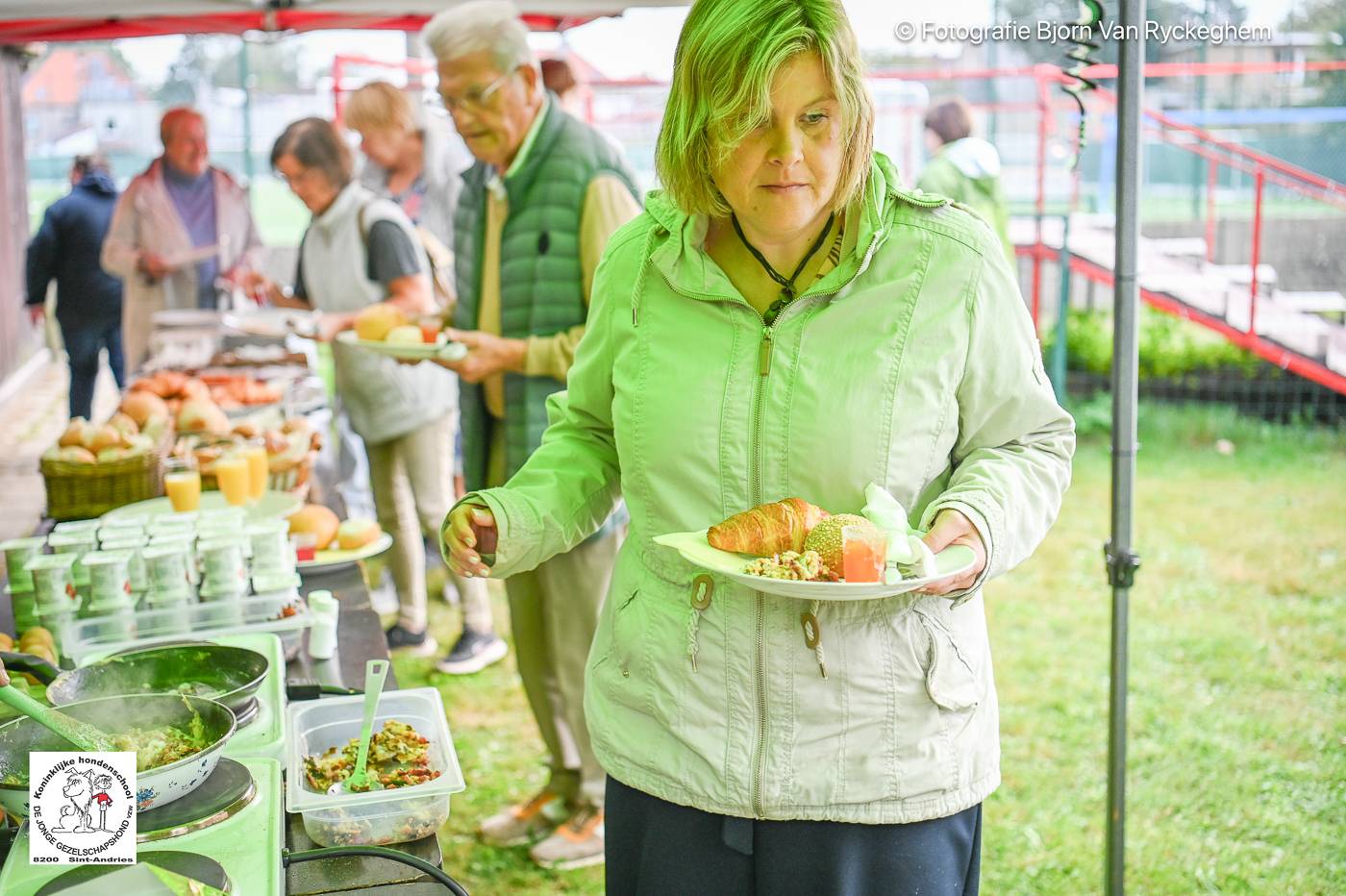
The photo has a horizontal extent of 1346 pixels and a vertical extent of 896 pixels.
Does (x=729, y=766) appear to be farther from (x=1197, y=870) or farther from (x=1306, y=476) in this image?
(x=1306, y=476)

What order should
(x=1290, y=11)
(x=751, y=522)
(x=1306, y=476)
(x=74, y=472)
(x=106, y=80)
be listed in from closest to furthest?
(x=751, y=522), (x=74, y=472), (x=1306, y=476), (x=1290, y=11), (x=106, y=80)

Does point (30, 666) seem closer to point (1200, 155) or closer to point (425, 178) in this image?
point (425, 178)

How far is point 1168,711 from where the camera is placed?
14.5 feet

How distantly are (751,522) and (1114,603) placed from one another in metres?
1.18

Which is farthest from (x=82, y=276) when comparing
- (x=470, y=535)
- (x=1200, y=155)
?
(x=1200, y=155)

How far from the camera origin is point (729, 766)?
5.36 ft

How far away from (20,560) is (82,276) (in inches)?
210

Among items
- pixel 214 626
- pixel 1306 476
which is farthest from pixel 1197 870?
pixel 1306 476

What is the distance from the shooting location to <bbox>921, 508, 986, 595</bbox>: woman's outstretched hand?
1508 mm

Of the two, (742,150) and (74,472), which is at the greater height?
(742,150)

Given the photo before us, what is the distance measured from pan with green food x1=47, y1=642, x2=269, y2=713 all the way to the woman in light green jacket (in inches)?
15.3

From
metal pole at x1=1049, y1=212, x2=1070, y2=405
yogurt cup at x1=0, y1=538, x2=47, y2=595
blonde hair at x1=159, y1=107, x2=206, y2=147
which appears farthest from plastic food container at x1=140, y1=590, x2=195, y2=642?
metal pole at x1=1049, y1=212, x2=1070, y2=405

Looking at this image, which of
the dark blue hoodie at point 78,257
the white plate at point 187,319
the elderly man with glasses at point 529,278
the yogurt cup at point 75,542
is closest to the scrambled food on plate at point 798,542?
the yogurt cup at point 75,542

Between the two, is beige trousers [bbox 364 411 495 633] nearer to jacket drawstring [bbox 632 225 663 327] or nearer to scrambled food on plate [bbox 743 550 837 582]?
jacket drawstring [bbox 632 225 663 327]
